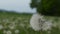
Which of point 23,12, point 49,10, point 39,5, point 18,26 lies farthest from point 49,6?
point 18,26

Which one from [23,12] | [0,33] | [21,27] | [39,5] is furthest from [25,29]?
[39,5]

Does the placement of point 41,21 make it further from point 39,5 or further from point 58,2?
point 58,2

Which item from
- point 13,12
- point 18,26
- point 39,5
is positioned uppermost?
point 18,26

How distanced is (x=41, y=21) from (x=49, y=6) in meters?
5.61

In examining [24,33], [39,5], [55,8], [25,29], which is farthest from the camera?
[55,8]

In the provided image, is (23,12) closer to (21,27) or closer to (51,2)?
(21,27)

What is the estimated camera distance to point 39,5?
617 cm

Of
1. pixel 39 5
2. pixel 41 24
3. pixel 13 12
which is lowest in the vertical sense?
pixel 39 5

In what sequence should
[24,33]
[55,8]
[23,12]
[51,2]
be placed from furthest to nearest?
[55,8], [51,2], [23,12], [24,33]

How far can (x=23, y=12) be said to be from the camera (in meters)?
3.84

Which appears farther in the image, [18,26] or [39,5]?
[39,5]

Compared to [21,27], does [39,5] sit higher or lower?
lower

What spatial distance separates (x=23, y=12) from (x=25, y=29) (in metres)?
1.91

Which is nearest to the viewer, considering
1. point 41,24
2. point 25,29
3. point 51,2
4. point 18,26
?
point 41,24
